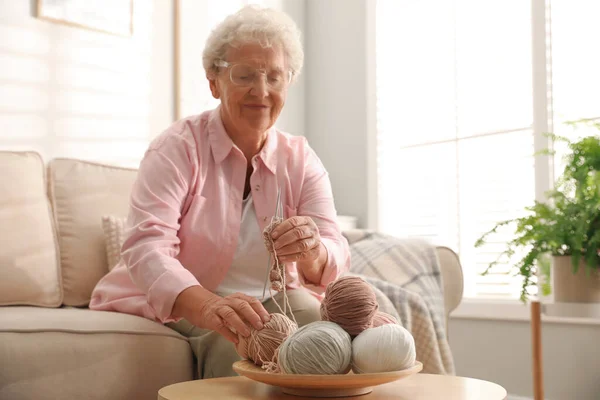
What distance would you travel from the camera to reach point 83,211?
82.7 inches

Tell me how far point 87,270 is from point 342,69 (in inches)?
70.3

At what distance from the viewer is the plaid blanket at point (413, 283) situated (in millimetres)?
1796

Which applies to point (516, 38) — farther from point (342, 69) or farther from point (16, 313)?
point (16, 313)

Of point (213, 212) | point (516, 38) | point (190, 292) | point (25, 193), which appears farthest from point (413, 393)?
point (516, 38)

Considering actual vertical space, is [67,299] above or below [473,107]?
below

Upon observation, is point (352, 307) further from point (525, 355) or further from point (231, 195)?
point (525, 355)

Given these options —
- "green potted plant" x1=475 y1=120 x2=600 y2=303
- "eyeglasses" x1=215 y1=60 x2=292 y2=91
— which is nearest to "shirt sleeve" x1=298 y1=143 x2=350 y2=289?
"eyeglasses" x1=215 y1=60 x2=292 y2=91

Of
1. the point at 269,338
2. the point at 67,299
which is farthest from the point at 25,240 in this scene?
the point at 269,338

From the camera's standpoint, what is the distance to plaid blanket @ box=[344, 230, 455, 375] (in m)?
1.80

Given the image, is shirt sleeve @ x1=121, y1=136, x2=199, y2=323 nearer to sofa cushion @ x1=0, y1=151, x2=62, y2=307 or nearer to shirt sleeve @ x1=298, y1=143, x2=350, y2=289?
shirt sleeve @ x1=298, y1=143, x2=350, y2=289

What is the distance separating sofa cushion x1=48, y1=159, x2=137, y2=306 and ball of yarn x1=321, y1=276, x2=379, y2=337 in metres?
1.27

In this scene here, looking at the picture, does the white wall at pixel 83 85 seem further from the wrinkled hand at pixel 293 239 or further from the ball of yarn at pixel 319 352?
the ball of yarn at pixel 319 352

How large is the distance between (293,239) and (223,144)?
1.77 ft

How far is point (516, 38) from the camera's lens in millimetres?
2699
